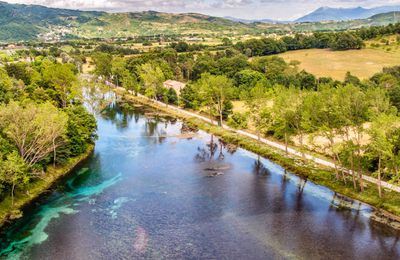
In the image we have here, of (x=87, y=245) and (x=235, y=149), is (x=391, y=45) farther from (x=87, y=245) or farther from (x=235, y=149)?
(x=87, y=245)

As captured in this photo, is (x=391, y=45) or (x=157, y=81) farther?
(x=391, y=45)

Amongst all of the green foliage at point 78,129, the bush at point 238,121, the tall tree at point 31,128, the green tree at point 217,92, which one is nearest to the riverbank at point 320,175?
the bush at point 238,121

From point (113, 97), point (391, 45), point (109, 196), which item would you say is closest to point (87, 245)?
point (109, 196)

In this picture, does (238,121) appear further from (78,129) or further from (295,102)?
(78,129)

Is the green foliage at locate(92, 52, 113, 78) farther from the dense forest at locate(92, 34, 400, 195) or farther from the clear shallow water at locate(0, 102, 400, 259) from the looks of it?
the clear shallow water at locate(0, 102, 400, 259)

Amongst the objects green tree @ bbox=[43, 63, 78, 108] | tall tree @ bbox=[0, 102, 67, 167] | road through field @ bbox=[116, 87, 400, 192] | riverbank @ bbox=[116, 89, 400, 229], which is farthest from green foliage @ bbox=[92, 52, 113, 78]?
tall tree @ bbox=[0, 102, 67, 167]

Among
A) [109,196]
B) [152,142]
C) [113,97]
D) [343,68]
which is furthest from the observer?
[343,68]

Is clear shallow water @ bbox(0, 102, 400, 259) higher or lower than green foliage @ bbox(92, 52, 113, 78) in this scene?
lower
